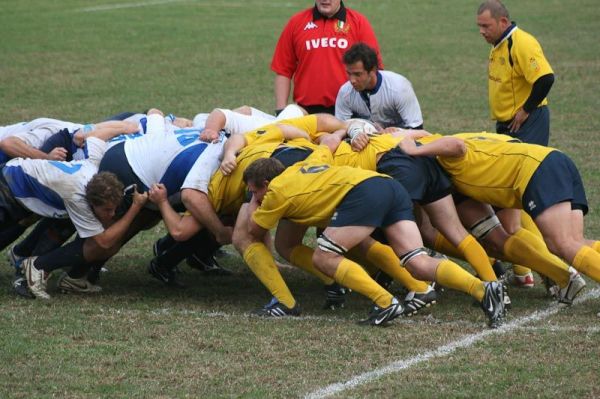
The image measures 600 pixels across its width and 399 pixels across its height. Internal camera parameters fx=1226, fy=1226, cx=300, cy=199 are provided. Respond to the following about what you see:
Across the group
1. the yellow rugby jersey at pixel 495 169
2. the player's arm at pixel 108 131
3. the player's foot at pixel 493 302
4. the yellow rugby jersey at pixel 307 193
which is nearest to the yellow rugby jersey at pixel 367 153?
the yellow rugby jersey at pixel 495 169

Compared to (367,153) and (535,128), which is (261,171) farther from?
(535,128)

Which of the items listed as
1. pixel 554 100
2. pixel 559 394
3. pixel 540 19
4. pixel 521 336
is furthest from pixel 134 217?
pixel 540 19

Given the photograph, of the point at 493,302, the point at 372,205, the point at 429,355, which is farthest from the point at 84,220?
the point at 493,302

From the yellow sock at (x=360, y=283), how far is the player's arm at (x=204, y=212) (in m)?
1.12

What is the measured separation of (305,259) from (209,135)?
4.10 ft

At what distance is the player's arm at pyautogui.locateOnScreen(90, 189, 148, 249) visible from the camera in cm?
871

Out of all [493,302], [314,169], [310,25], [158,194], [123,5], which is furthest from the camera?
[123,5]

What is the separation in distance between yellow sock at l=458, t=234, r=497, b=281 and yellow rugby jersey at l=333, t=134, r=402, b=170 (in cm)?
83

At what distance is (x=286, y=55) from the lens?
431 inches

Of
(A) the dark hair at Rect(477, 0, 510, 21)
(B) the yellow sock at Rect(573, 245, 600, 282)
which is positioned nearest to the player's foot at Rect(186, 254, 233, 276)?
(A) the dark hair at Rect(477, 0, 510, 21)

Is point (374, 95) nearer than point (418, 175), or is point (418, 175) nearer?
point (418, 175)

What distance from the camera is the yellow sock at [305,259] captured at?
859 cm

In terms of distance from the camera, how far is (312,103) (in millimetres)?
10766

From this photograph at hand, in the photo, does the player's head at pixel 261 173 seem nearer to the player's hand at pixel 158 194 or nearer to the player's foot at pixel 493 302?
the player's hand at pixel 158 194
